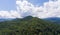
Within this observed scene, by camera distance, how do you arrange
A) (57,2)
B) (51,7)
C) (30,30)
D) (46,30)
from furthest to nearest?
(30,30)
(46,30)
(51,7)
(57,2)

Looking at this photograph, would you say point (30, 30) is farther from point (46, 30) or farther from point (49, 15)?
point (49, 15)

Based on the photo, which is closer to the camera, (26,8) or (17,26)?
(26,8)

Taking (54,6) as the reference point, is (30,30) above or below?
below

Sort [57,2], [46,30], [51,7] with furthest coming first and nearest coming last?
[46,30] < [51,7] < [57,2]

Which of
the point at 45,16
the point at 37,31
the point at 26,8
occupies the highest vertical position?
the point at 26,8

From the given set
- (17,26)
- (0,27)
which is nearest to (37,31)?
(17,26)

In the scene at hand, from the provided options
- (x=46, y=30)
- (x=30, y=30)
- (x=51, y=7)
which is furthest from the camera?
(x=30, y=30)

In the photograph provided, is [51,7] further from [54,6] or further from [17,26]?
[17,26]

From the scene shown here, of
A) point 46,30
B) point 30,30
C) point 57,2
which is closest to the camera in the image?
point 57,2

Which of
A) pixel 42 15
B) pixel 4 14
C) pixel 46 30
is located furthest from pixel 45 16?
pixel 46 30
